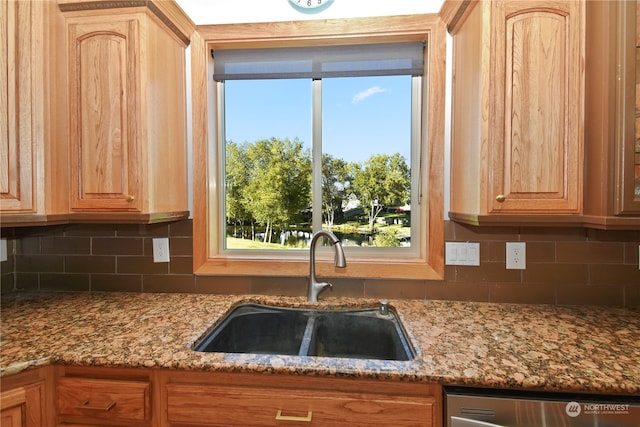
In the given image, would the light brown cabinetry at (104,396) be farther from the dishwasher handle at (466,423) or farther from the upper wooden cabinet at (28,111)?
the dishwasher handle at (466,423)

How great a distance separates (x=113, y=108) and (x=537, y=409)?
5.83ft

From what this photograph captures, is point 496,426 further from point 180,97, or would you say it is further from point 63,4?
point 63,4

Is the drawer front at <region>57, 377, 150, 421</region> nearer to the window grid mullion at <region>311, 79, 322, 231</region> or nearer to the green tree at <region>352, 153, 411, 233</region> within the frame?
the window grid mullion at <region>311, 79, 322, 231</region>

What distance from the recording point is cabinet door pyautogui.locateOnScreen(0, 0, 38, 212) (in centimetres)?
114

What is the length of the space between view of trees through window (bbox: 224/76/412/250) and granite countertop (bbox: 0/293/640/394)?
1.40ft

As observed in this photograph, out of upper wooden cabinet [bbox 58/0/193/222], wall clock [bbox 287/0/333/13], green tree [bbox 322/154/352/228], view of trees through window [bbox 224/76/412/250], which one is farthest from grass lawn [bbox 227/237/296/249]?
wall clock [bbox 287/0/333/13]

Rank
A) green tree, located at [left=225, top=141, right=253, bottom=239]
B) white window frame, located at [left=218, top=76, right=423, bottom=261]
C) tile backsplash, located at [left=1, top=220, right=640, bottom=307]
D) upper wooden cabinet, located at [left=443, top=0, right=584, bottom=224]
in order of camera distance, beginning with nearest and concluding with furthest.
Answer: upper wooden cabinet, located at [left=443, top=0, right=584, bottom=224] → tile backsplash, located at [left=1, top=220, right=640, bottom=307] → white window frame, located at [left=218, top=76, right=423, bottom=261] → green tree, located at [left=225, top=141, right=253, bottom=239]

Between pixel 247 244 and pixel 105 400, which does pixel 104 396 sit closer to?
pixel 105 400

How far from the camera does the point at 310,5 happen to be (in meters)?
1.51

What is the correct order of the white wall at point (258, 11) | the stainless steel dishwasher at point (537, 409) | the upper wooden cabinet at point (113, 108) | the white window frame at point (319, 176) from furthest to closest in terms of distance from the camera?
the white window frame at point (319, 176), the white wall at point (258, 11), the upper wooden cabinet at point (113, 108), the stainless steel dishwasher at point (537, 409)

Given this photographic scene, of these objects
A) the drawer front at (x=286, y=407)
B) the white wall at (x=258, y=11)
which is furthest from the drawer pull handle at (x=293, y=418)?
the white wall at (x=258, y=11)

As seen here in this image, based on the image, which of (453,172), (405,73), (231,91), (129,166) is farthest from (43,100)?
(453,172)

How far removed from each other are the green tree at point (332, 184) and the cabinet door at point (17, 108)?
49.2 inches

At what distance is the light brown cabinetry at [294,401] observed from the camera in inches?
34.1
